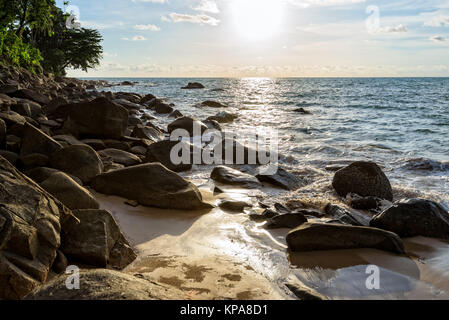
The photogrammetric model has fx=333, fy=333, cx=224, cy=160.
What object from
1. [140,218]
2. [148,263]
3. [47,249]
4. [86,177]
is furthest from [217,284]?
[86,177]

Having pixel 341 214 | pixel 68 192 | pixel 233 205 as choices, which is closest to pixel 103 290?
pixel 68 192

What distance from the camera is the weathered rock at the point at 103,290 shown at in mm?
2035

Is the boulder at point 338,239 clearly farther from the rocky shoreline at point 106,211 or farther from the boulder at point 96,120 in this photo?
the boulder at point 96,120

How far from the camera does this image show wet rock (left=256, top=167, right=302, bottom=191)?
6.62m

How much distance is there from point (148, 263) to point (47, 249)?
95 cm

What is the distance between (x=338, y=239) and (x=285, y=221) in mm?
845

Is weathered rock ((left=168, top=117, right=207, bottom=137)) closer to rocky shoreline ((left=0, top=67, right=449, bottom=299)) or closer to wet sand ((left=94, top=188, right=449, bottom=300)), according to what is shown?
rocky shoreline ((left=0, top=67, right=449, bottom=299))

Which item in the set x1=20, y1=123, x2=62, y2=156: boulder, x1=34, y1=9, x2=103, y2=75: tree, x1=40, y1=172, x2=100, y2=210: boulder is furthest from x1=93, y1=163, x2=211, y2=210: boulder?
x1=34, y1=9, x2=103, y2=75: tree

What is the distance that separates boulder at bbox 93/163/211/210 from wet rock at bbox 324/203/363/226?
1.90m

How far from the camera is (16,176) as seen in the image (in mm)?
2900

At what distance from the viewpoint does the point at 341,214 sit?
4.98 m

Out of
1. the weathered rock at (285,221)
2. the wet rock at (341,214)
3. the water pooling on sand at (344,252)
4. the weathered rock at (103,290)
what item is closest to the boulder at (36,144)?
the water pooling on sand at (344,252)

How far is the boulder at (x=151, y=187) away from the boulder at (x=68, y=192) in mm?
984

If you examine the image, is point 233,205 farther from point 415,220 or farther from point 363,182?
point 363,182
